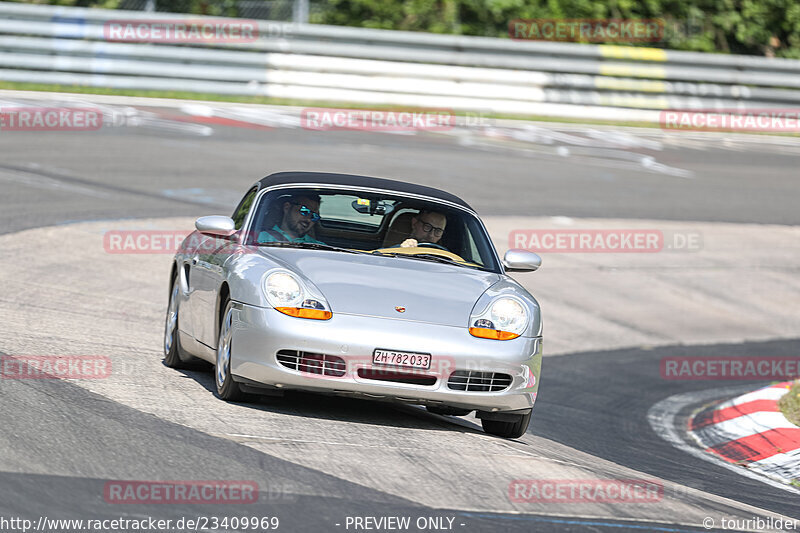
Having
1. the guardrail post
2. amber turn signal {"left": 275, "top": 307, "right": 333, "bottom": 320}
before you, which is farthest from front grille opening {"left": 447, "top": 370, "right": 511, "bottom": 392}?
the guardrail post

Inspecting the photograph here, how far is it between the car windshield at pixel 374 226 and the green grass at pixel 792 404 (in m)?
2.77

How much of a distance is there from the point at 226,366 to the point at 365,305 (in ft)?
2.89

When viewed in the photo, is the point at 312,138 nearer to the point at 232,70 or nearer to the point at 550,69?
the point at 232,70

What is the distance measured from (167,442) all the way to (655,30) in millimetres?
23511

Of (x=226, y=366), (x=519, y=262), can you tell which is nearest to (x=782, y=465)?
(x=519, y=262)

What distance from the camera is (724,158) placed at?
22.7 m

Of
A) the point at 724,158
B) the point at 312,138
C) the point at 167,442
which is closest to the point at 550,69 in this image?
the point at 724,158

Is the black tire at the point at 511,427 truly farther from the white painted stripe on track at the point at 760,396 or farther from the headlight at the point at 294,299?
the white painted stripe on track at the point at 760,396

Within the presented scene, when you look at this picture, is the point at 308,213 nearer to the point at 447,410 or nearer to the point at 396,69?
the point at 447,410

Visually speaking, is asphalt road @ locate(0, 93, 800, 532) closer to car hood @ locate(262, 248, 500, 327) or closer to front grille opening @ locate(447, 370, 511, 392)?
front grille opening @ locate(447, 370, 511, 392)

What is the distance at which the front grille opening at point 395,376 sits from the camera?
6.63m

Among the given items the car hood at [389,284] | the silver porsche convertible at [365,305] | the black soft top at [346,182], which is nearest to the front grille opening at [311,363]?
the silver porsche convertible at [365,305]

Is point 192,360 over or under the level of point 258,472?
under

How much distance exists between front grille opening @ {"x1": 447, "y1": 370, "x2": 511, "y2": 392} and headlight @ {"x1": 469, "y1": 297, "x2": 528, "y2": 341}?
0.67 ft
